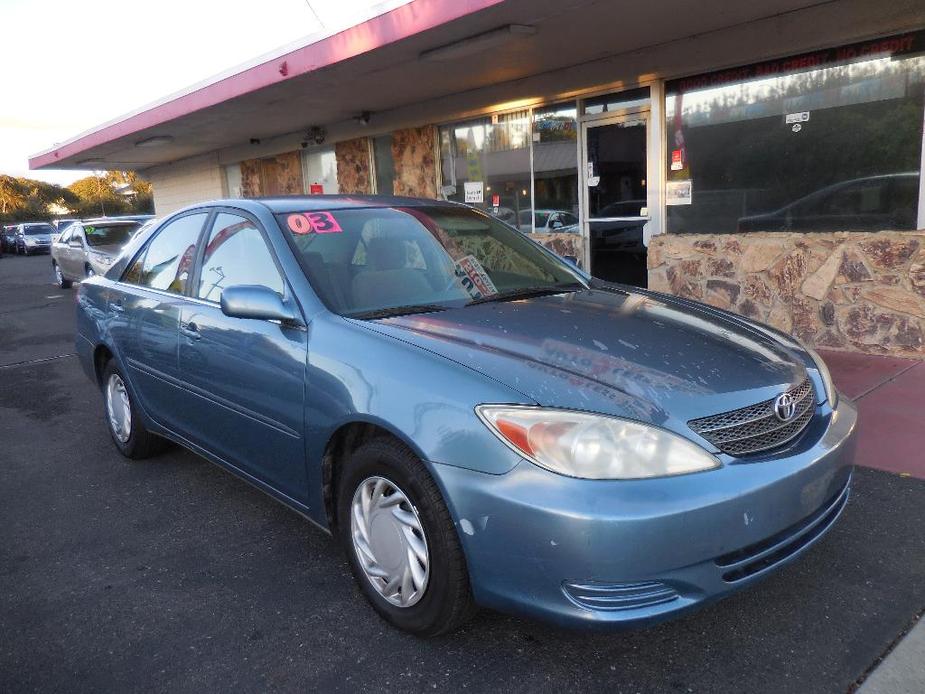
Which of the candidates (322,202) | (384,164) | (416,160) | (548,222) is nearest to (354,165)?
(384,164)

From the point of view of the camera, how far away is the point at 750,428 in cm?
242

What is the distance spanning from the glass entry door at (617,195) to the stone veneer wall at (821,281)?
757mm

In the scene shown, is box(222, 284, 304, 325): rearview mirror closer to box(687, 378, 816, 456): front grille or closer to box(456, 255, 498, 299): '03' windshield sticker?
box(456, 255, 498, 299): '03' windshield sticker

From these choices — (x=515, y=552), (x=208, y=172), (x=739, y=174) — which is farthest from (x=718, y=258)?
(x=208, y=172)

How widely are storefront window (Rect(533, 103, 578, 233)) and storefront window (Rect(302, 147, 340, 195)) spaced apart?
4916mm

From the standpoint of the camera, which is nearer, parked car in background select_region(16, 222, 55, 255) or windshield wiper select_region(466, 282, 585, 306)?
windshield wiper select_region(466, 282, 585, 306)

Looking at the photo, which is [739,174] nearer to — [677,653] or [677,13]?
[677,13]

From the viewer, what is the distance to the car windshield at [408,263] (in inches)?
125

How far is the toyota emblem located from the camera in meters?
2.51

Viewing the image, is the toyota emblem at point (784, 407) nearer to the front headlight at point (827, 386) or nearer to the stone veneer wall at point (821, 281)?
the front headlight at point (827, 386)

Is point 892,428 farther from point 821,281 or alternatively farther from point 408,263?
point 408,263

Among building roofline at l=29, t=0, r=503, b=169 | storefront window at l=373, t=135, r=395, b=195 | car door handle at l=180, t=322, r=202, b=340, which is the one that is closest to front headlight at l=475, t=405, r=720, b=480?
car door handle at l=180, t=322, r=202, b=340

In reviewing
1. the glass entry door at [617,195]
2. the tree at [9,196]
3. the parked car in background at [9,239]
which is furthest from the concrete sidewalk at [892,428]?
the tree at [9,196]

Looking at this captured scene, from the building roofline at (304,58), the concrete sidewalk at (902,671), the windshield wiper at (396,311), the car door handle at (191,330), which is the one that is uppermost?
the building roofline at (304,58)
